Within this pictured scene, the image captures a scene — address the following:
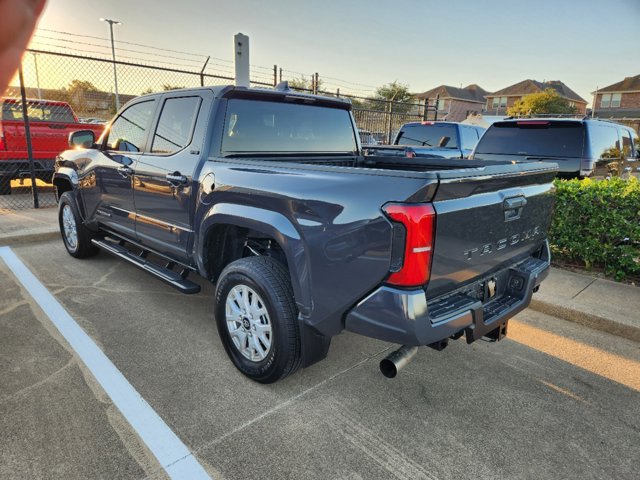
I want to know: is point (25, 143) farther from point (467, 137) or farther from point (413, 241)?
point (413, 241)

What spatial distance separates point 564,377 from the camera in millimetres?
3162

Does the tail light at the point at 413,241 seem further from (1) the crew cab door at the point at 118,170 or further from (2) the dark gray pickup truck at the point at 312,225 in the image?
(1) the crew cab door at the point at 118,170

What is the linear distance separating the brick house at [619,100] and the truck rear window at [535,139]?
201 feet

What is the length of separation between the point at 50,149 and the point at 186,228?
295 inches

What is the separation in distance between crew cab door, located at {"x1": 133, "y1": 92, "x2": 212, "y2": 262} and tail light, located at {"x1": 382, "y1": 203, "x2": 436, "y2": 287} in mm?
1842

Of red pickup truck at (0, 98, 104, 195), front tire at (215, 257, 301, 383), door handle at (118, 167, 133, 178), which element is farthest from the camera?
red pickup truck at (0, 98, 104, 195)

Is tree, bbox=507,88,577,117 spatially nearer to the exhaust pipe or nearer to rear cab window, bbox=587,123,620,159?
rear cab window, bbox=587,123,620,159

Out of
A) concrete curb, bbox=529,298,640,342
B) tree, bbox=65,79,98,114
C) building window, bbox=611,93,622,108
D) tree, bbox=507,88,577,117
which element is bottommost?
concrete curb, bbox=529,298,640,342

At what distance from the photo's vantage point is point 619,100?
195 ft

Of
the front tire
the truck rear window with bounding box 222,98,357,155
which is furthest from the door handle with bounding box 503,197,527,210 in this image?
the truck rear window with bounding box 222,98,357,155

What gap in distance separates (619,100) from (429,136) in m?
64.9

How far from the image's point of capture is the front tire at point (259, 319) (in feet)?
8.78

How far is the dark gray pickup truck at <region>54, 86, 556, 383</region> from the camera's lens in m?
2.15

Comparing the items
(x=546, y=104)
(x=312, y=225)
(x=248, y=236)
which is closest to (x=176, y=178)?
(x=248, y=236)
